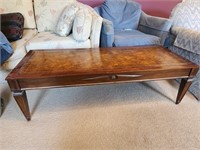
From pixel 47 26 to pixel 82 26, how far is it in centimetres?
77

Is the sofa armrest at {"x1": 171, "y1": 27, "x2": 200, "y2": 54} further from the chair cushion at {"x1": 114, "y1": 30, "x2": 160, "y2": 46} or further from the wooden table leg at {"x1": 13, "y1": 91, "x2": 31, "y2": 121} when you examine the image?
the wooden table leg at {"x1": 13, "y1": 91, "x2": 31, "y2": 121}

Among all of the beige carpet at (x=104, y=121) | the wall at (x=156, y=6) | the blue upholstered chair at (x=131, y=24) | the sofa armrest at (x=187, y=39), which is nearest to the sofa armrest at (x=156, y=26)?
the blue upholstered chair at (x=131, y=24)

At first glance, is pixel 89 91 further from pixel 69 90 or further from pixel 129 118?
pixel 129 118

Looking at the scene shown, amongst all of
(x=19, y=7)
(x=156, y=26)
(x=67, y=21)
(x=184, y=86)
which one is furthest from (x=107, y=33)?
(x=19, y=7)

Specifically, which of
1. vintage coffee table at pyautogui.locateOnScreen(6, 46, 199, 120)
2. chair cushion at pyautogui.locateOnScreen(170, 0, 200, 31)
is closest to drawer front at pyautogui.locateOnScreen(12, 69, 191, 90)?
vintage coffee table at pyautogui.locateOnScreen(6, 46, 199, 120)

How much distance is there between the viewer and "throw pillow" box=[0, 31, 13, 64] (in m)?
1.77

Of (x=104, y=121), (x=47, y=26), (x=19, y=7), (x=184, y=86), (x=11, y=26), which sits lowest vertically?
(x=104, y=121)

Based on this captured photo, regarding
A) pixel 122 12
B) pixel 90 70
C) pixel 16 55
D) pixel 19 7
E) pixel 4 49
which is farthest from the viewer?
pixel 122 12

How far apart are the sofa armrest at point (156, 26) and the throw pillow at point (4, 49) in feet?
5.71

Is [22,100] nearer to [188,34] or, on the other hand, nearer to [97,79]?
[97,79]

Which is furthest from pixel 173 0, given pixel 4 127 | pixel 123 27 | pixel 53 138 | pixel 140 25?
pixel 4 127

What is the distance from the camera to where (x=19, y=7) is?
238 cm

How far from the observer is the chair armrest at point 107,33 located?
6.39ft

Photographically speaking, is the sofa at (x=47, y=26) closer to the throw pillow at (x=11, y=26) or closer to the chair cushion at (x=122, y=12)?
the throw pillow at (x=11, y=26)
